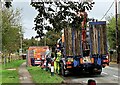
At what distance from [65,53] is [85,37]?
1897 mm

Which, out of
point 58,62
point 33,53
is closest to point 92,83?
point 58,62

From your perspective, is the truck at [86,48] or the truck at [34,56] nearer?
the truck at [86,48]

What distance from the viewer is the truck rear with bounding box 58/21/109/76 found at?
24766mm

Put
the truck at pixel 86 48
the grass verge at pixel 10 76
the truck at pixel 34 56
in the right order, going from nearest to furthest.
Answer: the grass verge at pixel 10 76 < the truck at pixel 86 48 < the truck at pixel 34 56

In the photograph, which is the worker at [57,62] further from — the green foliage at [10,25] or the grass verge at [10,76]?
the green foliage at [10,25]

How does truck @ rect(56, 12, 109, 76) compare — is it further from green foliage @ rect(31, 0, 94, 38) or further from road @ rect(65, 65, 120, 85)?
green foliage @ rect(31, 0, 94, 38)

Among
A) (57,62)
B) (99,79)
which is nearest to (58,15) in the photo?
(99,79)

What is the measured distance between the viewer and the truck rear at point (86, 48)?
24.8m

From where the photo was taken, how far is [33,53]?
45312 millimetres

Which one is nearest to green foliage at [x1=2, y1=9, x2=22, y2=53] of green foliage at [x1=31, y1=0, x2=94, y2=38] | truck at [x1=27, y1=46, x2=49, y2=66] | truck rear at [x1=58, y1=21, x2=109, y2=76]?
truck at [x1=27, y1=46, x2=49, y2=66]

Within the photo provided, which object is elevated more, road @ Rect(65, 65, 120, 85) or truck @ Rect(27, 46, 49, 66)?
truck @ Rect(27, 46, 49, 66)

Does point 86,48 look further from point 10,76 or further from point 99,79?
point 10,76

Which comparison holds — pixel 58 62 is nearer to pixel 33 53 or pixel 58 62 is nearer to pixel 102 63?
pixel 102 63

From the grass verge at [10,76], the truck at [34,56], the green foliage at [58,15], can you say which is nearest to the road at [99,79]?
the grass verge at [10,76]
